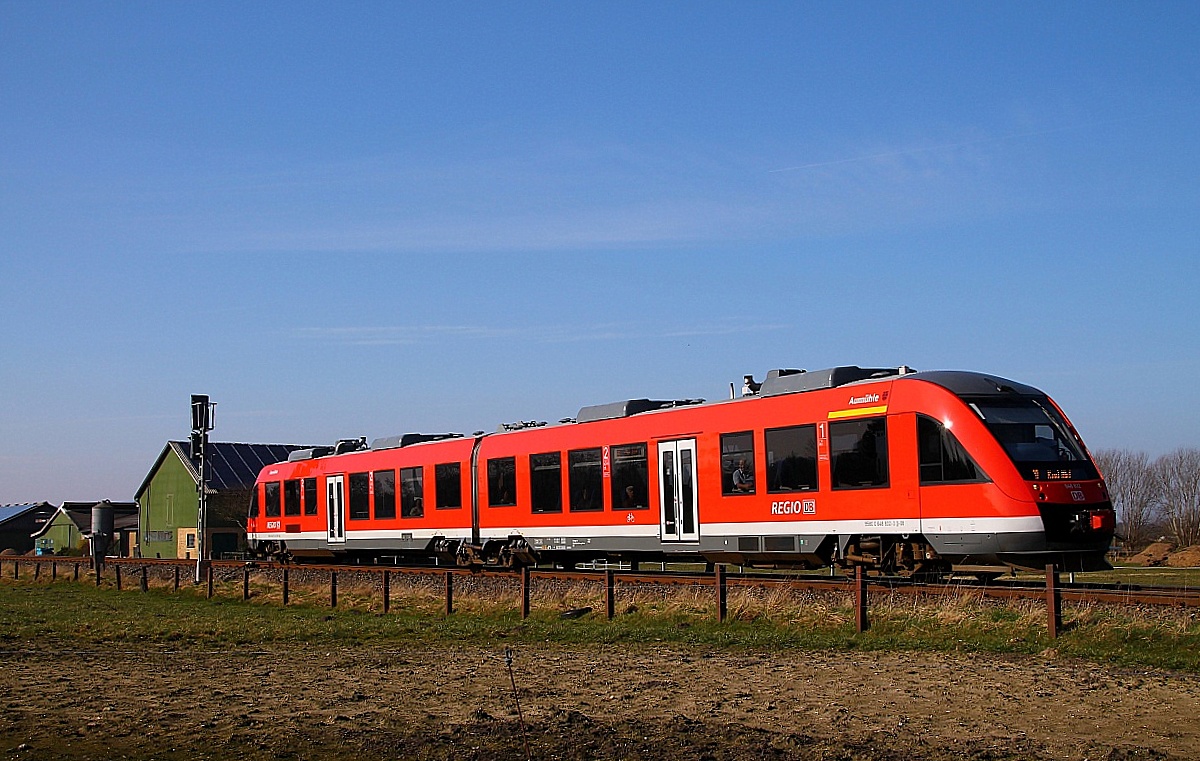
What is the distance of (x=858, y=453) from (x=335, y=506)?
1999 cm

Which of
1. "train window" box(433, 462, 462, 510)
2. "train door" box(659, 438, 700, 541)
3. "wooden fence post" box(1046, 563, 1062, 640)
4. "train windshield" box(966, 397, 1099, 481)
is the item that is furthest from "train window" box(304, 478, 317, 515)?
"wooden fence post" box(1046, 563, 1062, 640)

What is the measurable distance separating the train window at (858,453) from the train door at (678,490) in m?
3.56

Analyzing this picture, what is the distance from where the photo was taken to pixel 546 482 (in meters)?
26.5

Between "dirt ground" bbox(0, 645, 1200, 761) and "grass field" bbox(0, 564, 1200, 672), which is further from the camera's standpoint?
"grass field" bbox(0, 564, 1200, 672)

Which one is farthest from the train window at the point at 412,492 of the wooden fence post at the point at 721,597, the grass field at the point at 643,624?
the wooden fence post at the point at 721,597

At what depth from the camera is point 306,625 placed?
20.5 metres

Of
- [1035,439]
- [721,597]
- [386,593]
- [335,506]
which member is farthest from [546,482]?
[1035,439]

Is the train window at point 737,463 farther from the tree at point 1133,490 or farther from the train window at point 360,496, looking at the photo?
the tree at point 1133,490

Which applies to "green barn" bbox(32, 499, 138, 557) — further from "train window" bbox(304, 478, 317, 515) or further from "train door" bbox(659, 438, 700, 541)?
"train door" bbox(659, 438, 700, 541)

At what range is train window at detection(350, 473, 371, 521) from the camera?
33.7 meters

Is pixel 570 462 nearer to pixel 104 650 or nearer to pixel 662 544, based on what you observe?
pixel 662 544

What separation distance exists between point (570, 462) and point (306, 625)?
7071 millimetres

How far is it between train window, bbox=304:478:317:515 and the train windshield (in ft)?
77.1

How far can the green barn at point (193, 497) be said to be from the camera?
68625 millimetres
